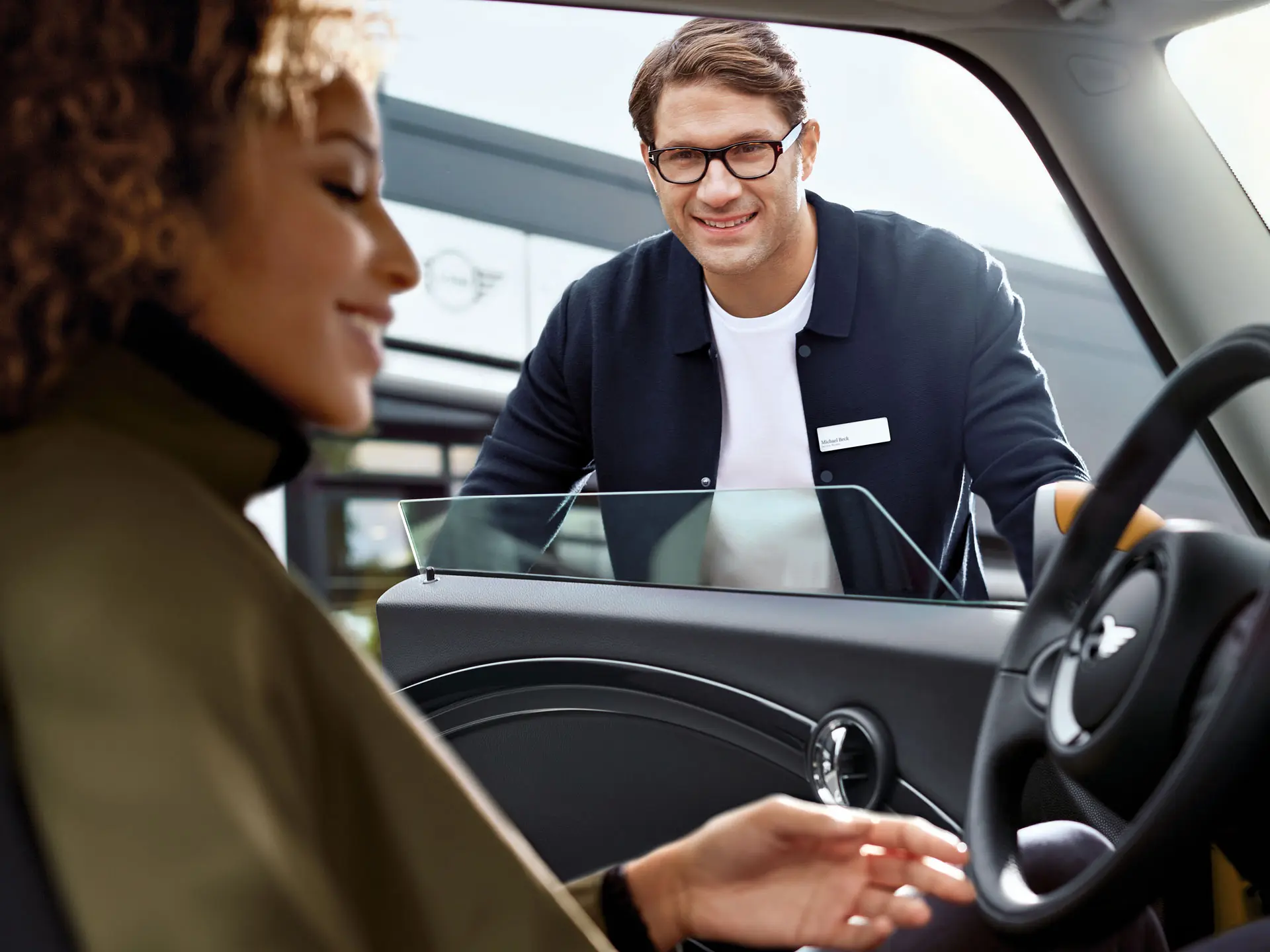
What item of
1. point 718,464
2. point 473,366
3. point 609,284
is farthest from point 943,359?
point 473,366

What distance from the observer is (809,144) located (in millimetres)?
2197

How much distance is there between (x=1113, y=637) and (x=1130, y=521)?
6.3 inches

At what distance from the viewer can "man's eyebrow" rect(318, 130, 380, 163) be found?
24.3 inches

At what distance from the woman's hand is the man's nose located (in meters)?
1.37

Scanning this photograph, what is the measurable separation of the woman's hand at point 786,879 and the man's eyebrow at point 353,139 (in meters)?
0.49

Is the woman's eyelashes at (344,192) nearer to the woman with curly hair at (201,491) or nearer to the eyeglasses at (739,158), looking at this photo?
the woman with curly hair at (201,491)

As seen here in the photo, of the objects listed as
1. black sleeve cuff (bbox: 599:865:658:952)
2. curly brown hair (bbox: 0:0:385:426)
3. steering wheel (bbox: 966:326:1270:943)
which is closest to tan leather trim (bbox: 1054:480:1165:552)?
steering wheel (bbox: 966:326:1270:943)

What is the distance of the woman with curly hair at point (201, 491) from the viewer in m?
0.44

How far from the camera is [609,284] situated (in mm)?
2279

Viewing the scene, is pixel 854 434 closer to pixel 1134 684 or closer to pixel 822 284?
pixel 822 284

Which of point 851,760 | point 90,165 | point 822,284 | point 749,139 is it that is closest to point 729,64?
point 749,139

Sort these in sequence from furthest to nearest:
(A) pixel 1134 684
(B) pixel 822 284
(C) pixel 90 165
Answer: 1. (B) pixel 822 284
2. (A) pixel 1134 684
3. (C) pixel 90 165

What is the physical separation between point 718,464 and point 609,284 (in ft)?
1.33

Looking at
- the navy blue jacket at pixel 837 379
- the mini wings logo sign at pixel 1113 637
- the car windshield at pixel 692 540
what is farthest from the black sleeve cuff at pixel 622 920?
the navy blue jacket at pixel 837 379
